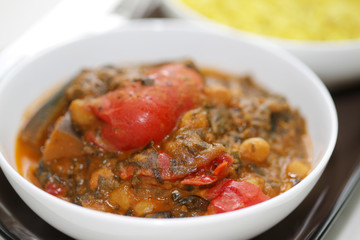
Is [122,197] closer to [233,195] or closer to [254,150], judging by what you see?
[233,195]

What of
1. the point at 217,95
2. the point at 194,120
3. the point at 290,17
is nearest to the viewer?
the point at 194,120

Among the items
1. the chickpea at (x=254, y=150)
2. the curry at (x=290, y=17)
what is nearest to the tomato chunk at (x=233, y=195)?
the chickpea at (x=254, y=150)

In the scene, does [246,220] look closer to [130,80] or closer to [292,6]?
[130,80]

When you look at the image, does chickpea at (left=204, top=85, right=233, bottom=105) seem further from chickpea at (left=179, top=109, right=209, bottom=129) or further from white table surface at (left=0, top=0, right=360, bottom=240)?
white table surface at (left=0, top=0, right=360, bottom=240)

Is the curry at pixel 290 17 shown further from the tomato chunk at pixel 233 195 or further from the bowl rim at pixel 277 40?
the tomato chunk at pixel 233 195

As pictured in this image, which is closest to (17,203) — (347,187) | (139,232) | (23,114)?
(23,114)

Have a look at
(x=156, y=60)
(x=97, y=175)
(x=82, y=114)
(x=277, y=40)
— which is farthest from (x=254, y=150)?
(x=277, y=40)

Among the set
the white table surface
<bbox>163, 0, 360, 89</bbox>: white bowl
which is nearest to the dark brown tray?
the white table surface
